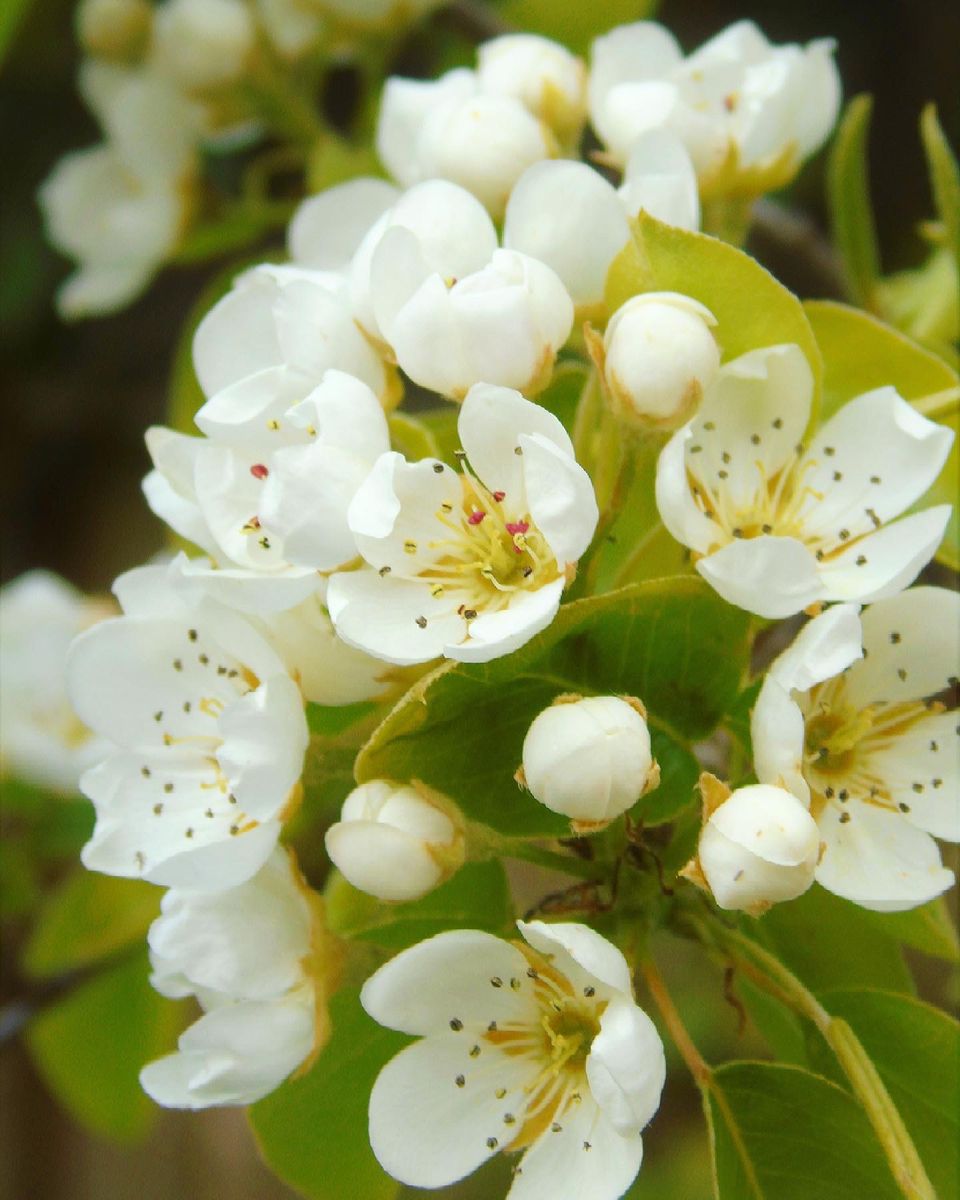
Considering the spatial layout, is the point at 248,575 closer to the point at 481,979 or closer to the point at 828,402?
the point at 481,979

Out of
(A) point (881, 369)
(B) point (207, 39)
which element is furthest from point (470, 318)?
(B) point (207, 39)

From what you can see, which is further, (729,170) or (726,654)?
(729,170)

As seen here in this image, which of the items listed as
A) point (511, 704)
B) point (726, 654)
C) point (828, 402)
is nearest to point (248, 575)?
point (511, 704)

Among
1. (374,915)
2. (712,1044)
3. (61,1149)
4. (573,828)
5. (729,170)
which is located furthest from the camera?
(61,1149)

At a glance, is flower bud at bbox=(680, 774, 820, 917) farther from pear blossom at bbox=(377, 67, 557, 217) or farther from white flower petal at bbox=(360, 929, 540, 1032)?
pear blossom at bbox=(377, 67, 557, 217)

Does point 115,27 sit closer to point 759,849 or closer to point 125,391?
point 125,391

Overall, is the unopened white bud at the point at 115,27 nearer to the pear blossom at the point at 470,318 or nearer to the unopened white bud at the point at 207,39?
the unopened white bud at the point at 207,39
